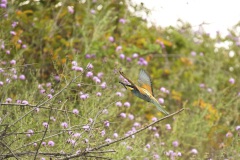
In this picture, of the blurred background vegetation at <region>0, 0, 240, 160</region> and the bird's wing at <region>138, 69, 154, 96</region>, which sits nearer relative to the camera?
the bird's wing at <region>138, 69, 154, 96</region>

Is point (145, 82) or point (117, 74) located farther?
point (117, 74)

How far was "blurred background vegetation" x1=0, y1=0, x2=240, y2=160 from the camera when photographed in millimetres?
3697

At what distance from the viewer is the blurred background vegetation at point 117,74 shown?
3697mm

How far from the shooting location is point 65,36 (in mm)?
5672

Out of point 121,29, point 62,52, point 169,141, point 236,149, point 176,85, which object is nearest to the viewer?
point 236,149

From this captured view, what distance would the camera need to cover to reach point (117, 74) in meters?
3.55

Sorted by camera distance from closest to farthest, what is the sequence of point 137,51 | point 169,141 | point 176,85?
point 169,141, point 137,51, point 176,85

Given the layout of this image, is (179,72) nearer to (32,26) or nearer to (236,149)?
(32,26)

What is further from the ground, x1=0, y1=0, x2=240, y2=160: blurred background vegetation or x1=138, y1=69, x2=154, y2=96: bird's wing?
x1=138, y1=69, x2=154, y2=96: bird's wing

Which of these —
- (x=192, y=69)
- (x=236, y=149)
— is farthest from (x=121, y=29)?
(x=236, y=149)

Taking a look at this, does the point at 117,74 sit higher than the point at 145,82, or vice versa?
the point at 145,82

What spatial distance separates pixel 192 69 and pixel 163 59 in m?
0.54

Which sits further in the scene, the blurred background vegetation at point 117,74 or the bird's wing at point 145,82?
the blurred background vegetation at point 117,74

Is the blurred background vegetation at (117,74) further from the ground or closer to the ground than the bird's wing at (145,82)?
closer to the ground
